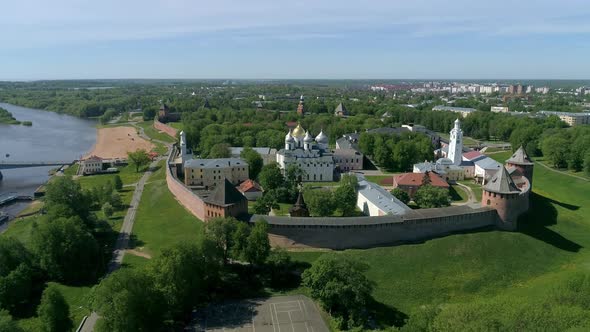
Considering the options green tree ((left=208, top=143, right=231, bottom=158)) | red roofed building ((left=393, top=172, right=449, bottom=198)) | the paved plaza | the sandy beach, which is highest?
green tree ((left=208, top=143, right=231, bottom=158))

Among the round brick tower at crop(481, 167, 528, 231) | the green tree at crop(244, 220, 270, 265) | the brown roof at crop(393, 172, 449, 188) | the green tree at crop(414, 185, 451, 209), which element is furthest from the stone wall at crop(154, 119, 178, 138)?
the round brick tower at crop(481, 167, 528, 231)

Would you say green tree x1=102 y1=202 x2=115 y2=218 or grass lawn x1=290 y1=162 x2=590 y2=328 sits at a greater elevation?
green tree x1=102 y1=202 x2=115 y2=218

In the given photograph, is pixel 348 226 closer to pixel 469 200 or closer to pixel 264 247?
pixel 264 247

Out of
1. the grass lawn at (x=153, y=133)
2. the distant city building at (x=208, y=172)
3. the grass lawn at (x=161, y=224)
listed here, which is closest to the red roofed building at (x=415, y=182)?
the distant city building at (x=208, y=172)

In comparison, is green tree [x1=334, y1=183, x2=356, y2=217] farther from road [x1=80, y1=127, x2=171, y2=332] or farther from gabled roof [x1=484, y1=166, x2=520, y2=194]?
road [x1=80, y1=127, x2=171, y2=332]

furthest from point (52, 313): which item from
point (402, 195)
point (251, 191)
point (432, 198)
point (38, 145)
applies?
point (38, 145)

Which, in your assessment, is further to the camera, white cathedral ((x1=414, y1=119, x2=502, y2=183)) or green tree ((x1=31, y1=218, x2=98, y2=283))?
white cathedral ((x1=414, y1=119, x2=502, y2=183))

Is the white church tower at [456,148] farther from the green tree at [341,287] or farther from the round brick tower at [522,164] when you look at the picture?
the green tree at [341,287]
